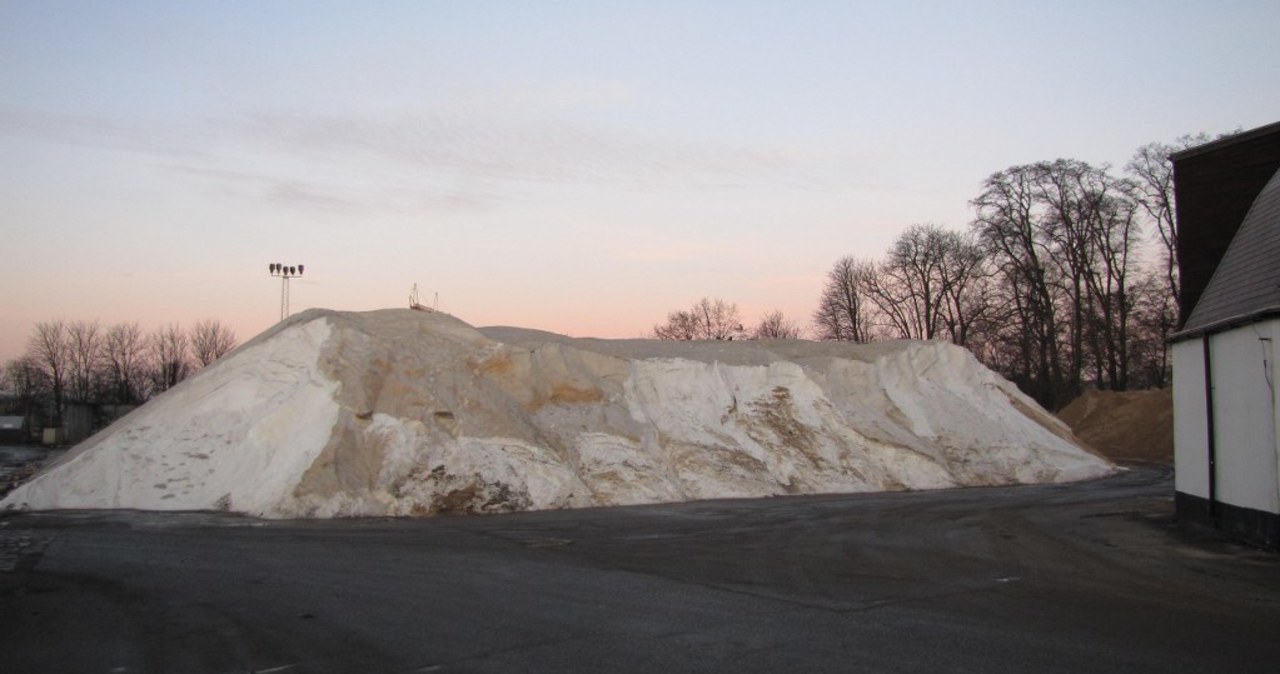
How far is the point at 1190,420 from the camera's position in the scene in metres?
17.8

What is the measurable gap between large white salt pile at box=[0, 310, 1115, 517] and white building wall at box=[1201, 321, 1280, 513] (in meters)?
11.4

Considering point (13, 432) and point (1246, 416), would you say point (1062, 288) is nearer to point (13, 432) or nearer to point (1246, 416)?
point (1246, 416)

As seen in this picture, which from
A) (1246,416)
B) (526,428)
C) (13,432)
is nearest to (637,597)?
(1246,416)

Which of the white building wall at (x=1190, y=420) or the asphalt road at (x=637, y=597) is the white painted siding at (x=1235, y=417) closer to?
the white building wall at (x=1190, y=420)

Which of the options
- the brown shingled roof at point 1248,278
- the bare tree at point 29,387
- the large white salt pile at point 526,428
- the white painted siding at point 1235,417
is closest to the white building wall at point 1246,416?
the white painted siding at point 1235,417

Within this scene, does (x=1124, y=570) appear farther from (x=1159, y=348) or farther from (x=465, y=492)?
(x=1159, y=348)

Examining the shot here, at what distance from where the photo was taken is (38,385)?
350ft

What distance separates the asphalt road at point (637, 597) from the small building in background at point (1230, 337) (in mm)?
1020

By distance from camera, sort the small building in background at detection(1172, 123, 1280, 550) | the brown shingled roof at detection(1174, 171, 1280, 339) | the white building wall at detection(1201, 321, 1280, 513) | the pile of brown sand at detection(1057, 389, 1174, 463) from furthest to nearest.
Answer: the pile of brown sand at detection(1057, 389, 1174, 463)
the brown shingled roof at detection(1174, 171, 1280, 339)
the small building in background at detection(1172, 123, 1280, 550)
the white building wall at detection(1201, 321, 1280, 513)

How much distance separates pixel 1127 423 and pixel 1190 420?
103 feet

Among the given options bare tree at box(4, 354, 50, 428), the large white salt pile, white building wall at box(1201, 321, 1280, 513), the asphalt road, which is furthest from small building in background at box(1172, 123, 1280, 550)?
bare tree at box(4, 354, 50, 428)

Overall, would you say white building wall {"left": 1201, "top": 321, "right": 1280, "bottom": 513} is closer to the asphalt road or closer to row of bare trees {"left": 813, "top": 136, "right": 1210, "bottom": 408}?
the asphalt road

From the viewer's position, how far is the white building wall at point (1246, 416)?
1398 cm

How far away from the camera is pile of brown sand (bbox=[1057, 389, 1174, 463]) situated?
43906 millimetres
